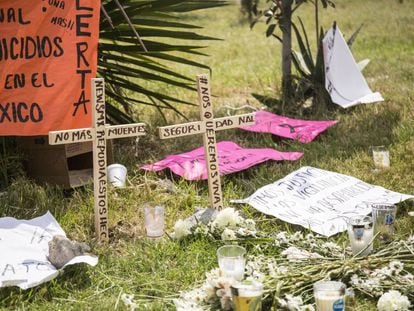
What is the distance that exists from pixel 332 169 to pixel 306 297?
5.41 feet

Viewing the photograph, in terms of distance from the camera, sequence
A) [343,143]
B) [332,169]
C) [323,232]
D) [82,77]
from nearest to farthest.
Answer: [323,232], [82,77], [332,169], [343,143]

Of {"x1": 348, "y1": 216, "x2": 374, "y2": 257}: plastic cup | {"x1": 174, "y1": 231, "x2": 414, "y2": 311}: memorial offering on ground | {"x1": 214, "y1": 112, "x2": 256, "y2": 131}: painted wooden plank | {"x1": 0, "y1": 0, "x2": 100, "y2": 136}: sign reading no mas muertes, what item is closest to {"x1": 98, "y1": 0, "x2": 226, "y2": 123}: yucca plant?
{"x1": 0, "y1": 0, "x2": 100, "y2": 136}: sign reading no mas muertes

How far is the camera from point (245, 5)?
1037 centimetres

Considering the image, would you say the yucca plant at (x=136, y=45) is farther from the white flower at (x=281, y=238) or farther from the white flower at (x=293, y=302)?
the white flower at (x=293, y=302)

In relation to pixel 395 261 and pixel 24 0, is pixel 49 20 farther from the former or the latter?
pixel 395 261

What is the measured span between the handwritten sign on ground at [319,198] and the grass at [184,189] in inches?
3.1

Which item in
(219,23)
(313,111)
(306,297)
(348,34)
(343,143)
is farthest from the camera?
(219,23)

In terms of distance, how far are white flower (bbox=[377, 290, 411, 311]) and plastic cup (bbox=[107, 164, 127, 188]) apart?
5.41ft

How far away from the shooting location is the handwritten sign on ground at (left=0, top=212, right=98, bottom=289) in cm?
274

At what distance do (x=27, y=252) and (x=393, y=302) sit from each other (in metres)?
1.37

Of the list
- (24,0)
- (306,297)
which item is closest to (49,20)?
(24,0)

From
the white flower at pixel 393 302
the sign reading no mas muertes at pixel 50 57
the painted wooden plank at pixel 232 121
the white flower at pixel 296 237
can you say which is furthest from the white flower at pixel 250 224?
the sign reading no mas muertes at pixel 50 57

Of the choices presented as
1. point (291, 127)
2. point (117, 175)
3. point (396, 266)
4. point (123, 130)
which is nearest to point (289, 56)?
point (291, 127)

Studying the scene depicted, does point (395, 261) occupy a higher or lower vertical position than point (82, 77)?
lower
